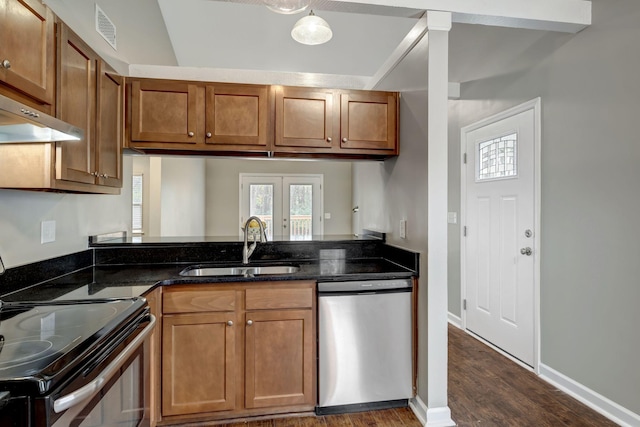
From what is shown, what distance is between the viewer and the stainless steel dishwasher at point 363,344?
202 cm

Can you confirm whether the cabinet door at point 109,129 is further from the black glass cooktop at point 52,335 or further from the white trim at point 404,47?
the white trim at point 404,47

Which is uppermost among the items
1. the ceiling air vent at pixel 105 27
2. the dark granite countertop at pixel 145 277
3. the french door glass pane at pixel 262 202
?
the ceiling air vent at pixel 105 27

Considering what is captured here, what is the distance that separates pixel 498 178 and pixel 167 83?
2.72 meters

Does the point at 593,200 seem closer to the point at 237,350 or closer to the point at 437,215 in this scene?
the point at 437,215

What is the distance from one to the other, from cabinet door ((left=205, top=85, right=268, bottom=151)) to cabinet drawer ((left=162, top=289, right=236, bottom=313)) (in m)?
0.95

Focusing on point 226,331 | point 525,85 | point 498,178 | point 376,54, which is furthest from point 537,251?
point 376,54

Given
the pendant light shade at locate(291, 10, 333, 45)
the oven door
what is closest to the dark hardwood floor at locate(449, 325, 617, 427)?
the oven door

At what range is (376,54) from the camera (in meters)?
4.88

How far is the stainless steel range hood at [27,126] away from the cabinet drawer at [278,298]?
116 cm

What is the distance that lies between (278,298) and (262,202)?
527cm

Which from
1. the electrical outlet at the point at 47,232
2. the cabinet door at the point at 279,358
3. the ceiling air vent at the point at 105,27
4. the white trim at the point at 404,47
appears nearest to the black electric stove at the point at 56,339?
the electrical outlet at the point at 47,232

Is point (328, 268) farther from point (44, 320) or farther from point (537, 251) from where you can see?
point (537, 251)

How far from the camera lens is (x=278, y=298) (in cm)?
198

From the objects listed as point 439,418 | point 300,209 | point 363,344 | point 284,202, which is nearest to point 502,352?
point 439,418
